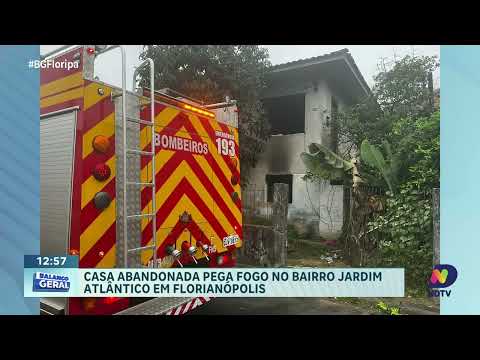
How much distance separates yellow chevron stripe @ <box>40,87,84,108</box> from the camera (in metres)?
2.04

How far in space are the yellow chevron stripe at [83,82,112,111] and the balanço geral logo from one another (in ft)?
10.0

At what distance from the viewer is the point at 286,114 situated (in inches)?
216

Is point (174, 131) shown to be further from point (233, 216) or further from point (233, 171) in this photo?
point (233, 216)

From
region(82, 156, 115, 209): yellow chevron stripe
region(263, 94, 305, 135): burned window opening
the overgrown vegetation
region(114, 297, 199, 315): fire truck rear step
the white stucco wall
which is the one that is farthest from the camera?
region(263, 94, 305, 135): burned window opening

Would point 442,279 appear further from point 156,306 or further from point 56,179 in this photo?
point 56,179

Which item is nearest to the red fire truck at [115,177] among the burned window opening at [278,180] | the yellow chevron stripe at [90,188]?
the yellow chevron stripe at [90,188]

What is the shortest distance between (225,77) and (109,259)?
3005 mm

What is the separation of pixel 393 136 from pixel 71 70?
4.04 metres

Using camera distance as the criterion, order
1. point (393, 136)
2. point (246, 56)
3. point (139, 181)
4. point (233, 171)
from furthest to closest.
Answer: point (393, 136) → point (246, 56) → point (233, 171) → point (139, 181)

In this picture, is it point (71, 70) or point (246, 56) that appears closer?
point (71, 70)

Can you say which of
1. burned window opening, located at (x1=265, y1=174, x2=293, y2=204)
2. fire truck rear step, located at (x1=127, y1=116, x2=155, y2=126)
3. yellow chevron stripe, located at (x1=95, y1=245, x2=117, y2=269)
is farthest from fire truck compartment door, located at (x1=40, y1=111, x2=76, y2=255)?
burned window opening, located at (x1=265, y1=174, x2=293, y2=204)

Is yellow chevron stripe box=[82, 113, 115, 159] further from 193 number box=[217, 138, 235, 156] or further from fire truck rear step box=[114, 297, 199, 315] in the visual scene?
fire truck rear step box=[114, 297, 199, 315]
